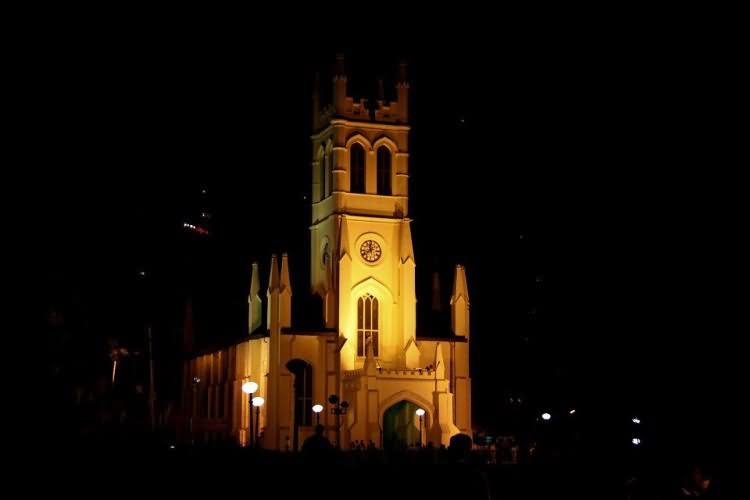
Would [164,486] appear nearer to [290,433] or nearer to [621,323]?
[621,323]

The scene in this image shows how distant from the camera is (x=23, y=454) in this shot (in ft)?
43.7

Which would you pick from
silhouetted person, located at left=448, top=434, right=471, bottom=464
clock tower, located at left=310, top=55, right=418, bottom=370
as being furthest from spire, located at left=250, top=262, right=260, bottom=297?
silhouetted person, located at left=448, top=434, right=471, bottom=464

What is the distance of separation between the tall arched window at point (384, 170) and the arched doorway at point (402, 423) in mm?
11662

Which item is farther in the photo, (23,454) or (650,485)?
(650,485)

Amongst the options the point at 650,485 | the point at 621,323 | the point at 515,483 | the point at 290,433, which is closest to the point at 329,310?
the point at 290,433

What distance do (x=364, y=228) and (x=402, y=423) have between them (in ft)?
34.4

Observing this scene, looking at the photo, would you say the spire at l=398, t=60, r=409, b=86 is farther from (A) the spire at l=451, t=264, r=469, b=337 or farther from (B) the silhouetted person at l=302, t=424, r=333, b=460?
(B) the silhouetted person at l=302, t=424, r=333, b=460

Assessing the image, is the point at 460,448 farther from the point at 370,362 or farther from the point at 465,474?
the point at 370,362

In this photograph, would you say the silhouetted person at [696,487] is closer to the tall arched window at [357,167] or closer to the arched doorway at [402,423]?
the arched doorway at [402,423]

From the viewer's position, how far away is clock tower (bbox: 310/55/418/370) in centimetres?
5991

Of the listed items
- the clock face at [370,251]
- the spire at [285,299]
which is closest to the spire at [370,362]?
the spire at [285,299]

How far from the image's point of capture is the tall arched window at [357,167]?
62.0 metres

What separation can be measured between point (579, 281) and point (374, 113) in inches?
1042

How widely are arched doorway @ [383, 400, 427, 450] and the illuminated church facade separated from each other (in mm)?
56
